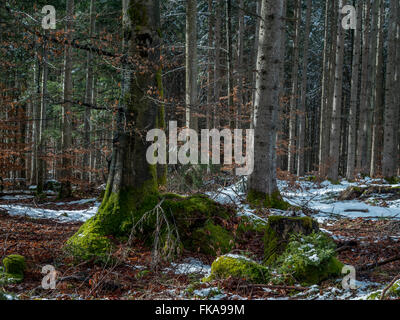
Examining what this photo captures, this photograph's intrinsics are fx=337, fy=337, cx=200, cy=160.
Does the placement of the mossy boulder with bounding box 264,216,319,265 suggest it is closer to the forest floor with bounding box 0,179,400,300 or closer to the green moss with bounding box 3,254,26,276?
the forest floor with bounding box 0,179,400,300

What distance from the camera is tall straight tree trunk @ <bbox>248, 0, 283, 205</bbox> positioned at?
8.15 meters

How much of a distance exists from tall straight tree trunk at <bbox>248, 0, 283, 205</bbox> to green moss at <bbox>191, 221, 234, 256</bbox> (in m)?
2.50

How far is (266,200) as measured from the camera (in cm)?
802

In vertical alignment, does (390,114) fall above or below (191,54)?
below

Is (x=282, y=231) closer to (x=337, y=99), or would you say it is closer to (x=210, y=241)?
(x=210, y=241)

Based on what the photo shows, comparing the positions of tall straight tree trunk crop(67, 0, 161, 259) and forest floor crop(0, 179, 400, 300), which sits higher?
tall straight tree trunk crop(67, 0, 161, 259)

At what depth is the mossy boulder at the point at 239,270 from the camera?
416 centimetres

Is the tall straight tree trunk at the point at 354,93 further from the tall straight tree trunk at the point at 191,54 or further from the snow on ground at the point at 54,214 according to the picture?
the snow on ground at the point at 54,214

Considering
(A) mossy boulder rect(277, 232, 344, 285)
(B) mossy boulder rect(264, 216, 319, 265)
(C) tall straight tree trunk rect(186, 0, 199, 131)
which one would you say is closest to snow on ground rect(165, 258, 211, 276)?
(B) mossy boulder rect(264, 216, 319, 265)

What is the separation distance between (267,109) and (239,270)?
4888 millimetres

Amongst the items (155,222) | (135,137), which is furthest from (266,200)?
(135,137)

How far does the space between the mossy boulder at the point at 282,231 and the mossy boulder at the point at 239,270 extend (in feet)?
2.22

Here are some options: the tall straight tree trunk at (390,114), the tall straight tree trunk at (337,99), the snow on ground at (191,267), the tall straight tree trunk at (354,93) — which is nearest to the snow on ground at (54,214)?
the snow on ground at (191,267)
